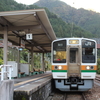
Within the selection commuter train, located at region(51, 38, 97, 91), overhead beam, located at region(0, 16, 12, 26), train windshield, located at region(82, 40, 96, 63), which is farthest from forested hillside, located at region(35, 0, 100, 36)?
commuter train, located at region(51, 38, 97, 91)

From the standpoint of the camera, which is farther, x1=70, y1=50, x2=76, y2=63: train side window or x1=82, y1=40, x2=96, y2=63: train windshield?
x1=70, y1=50, x2=76, y2=63: train side window

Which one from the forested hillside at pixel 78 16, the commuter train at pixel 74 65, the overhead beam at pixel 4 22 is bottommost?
the commuter train at pixel 74 65

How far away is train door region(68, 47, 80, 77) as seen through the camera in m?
8.52

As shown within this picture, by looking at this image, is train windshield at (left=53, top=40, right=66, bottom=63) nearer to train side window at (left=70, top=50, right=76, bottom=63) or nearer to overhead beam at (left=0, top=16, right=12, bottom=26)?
train side window at (left=70, top=50, right=76, bottom=63)

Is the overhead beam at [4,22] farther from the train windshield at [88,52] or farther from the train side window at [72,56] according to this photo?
the train windshield at [88,52]

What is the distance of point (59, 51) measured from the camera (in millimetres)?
8641

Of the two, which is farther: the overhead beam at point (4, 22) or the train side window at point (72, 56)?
the overhead beam at point (4, 22)

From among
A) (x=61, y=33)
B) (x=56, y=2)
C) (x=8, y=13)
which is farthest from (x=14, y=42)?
(x=56, y=2)

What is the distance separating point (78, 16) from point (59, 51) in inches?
3575

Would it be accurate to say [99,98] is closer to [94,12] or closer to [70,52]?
[70,52]

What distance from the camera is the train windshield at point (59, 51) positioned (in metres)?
8.47

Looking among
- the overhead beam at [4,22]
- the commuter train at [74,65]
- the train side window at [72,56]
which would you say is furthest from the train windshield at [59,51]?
the overhead beam at [4,22]

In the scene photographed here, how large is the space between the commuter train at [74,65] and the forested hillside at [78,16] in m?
63.9

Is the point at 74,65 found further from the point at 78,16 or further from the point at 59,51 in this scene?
the point at 78,16
